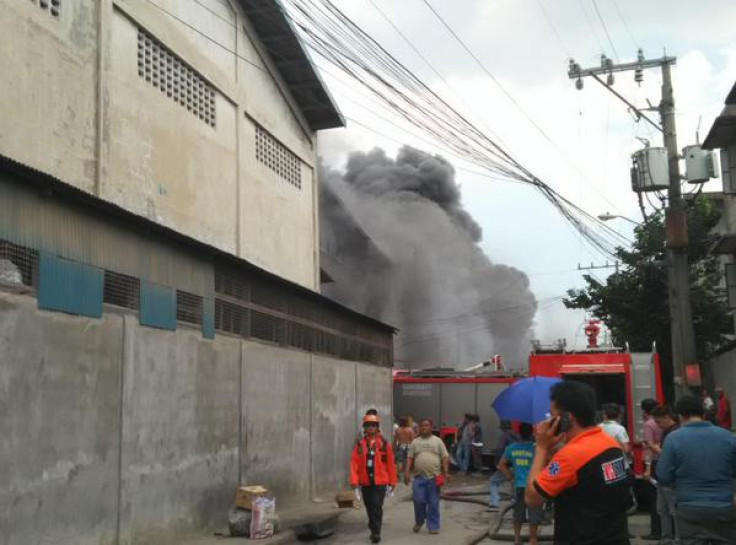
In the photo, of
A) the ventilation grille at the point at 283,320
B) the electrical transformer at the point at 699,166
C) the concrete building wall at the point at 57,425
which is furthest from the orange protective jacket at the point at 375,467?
the electrical transformer at the point at 699,166

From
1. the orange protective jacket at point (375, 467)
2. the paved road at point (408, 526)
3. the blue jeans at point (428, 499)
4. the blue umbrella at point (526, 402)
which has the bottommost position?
the paved road at point (408, 526)

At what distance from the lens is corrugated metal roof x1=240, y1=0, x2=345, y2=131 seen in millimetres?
16844

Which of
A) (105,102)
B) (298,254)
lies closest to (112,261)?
(105,102)

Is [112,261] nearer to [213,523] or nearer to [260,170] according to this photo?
[213,523]

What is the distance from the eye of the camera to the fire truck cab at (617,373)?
1503 cm

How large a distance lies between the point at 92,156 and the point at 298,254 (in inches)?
320

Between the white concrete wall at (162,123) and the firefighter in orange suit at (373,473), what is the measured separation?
499 cm

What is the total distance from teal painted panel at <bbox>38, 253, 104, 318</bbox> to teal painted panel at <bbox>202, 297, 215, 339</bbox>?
7.61ft

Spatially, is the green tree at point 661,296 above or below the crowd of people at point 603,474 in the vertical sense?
above

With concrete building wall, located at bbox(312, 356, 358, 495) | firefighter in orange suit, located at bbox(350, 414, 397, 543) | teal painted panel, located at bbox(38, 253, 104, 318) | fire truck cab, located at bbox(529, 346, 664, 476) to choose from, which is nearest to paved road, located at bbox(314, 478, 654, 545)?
firefighter in orange suit, located at bbox(350, 414, 397, 543)

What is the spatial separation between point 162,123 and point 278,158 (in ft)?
17.6

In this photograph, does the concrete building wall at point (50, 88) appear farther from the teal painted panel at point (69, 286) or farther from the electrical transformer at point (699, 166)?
the electrical transformer at point (699, 166)

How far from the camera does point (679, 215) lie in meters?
15.4

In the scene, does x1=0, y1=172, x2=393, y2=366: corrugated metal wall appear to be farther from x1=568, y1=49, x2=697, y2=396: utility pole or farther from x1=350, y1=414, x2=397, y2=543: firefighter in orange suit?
x1=568, y1=49, x2=697, y2=396: utility pole
